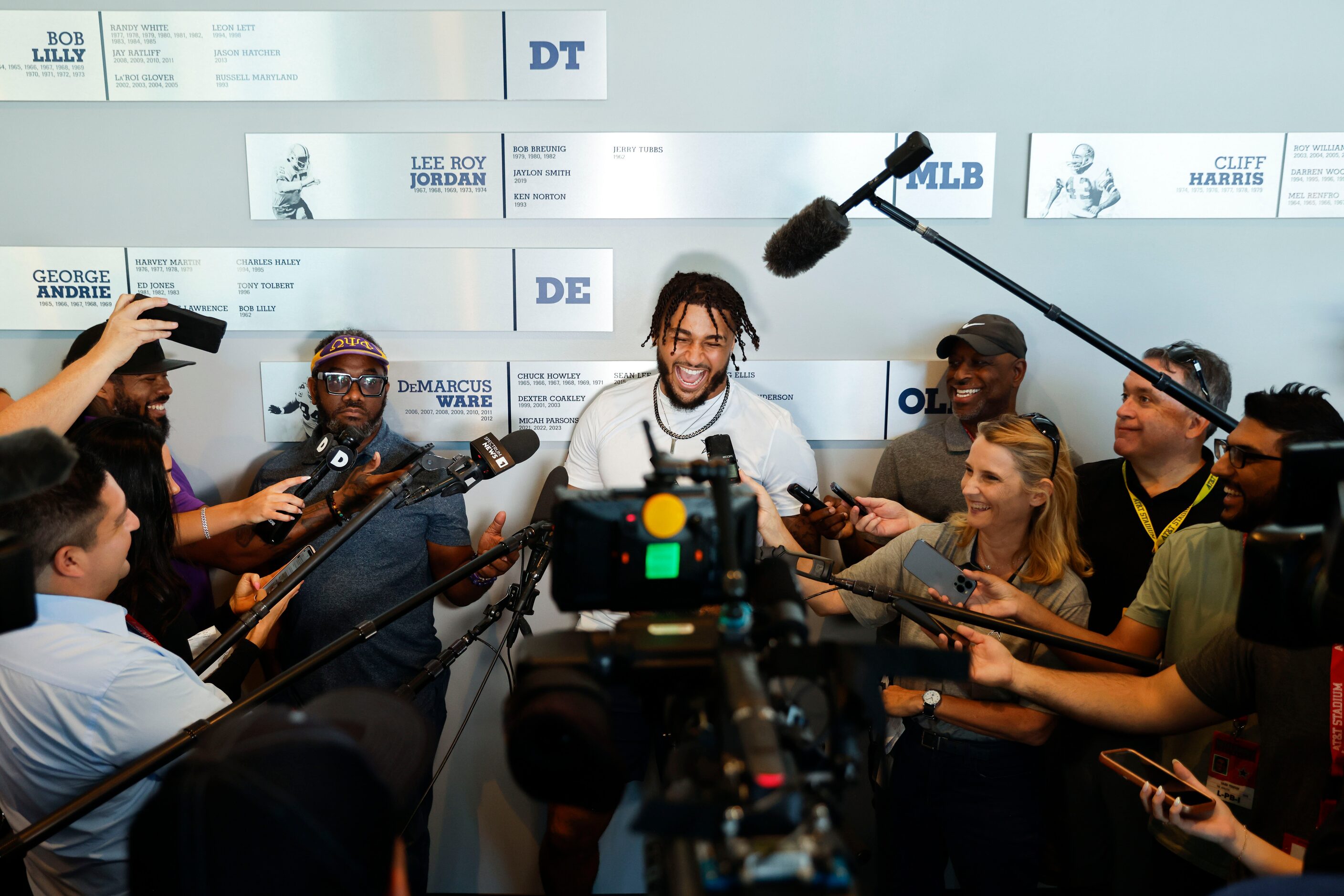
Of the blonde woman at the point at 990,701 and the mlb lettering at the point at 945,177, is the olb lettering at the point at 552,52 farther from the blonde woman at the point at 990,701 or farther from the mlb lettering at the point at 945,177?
the blonde woman at the point at 990,701

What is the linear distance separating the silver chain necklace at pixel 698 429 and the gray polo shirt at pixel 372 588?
2.39 feet

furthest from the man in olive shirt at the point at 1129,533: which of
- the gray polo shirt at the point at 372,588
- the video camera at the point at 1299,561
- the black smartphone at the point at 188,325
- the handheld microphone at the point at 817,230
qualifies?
the black smartphone at the point at 188,325

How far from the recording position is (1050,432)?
85.7 inches

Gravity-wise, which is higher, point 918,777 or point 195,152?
point 195,152

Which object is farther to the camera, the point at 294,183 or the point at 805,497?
the point at 294,183

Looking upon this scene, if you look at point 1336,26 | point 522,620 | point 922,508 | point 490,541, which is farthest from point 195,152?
point 1336,26

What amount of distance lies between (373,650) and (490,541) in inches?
21.2

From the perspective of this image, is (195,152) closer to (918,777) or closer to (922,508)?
(922,508)

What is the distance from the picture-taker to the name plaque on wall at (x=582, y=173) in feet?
8.75

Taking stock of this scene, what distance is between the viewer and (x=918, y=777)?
207cm

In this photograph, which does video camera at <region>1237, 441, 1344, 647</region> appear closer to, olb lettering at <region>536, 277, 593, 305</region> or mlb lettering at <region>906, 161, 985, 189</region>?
mlb lettering at <region>906, 161, 985, 189</region>

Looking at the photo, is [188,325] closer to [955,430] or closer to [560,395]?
[560,395]

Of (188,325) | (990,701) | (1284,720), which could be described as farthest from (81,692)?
(1284,720)

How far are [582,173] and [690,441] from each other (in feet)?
3.26
